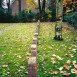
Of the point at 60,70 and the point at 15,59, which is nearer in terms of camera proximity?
the point at 60,70

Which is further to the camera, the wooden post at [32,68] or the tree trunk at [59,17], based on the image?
the tree trunk at [59,17]

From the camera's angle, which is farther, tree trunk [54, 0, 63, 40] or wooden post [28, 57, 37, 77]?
tree trunk [54, 0, 63, 40]

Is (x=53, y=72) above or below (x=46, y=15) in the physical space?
below

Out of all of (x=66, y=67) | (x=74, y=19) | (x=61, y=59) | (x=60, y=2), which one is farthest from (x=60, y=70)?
(x=74, y=19)

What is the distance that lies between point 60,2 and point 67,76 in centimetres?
536

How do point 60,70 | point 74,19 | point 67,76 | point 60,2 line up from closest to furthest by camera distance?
point 67,76, point 60,70, point 60,2, point 74,19

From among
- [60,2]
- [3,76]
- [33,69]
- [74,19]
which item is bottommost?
[3,76]

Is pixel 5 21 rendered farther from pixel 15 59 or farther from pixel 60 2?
pixel 15 59

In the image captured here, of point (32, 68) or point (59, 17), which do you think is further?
point (59, 17)

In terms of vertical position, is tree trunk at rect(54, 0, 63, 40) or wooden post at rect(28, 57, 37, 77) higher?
tree trunk at rect(54, 0, 63, 40)

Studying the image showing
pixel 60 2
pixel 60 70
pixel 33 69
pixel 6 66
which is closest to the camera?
pixel 33 69

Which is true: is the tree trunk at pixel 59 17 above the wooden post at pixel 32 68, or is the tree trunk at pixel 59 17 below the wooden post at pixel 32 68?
above

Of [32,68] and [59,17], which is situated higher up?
[59,17]

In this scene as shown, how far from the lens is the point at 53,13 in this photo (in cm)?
2816
